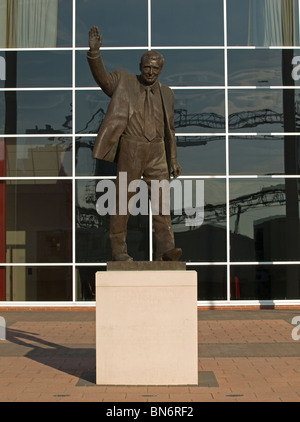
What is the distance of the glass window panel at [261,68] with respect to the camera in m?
17.2

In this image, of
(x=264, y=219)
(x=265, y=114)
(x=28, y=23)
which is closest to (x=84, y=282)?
(x=264, y=219)

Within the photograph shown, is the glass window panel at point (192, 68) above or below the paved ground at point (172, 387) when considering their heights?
above

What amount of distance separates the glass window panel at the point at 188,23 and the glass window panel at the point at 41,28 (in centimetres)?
215

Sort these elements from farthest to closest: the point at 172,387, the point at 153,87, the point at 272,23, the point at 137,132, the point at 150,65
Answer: the point at 272,23, the point at 153,87, the point at 137,132, the point at 150,65, the point at 172,387

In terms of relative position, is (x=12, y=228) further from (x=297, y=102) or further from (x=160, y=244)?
(x=160, y=244)

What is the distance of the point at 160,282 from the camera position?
25.6 feet

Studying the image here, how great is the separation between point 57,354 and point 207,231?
284 inches

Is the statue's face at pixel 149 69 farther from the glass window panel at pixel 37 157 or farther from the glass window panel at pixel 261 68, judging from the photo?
the glass window panel at pixel 261 68

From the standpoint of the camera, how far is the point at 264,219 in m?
17.0

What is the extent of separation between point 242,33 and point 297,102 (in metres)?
2.14

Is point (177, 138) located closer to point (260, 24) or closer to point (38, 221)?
point (260, 24)

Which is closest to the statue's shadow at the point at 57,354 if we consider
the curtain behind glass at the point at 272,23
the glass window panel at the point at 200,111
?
the glass window panel at the point at 200,111

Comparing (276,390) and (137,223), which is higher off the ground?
(137,223)
